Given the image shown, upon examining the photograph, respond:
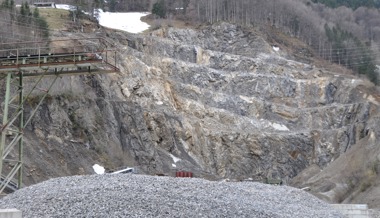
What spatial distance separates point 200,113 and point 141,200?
42794 mm

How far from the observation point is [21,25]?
60.9 metres

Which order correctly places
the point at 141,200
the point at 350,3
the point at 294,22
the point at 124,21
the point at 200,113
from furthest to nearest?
the point at 350,3 → the point at 294,22 → the point at 124,21 → the point at 200,113 → the point at 141,200

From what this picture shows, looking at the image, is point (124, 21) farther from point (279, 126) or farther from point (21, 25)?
point (279, 126)

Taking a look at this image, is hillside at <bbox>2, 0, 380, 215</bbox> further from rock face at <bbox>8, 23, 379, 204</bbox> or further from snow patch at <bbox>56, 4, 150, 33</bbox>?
snow patch at <bbox>56, 4, 150, 33</bbox>

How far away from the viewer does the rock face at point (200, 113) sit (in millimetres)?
48406

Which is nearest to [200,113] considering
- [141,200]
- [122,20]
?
[122,20]

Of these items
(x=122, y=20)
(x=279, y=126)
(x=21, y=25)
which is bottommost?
(x=279, y=126)

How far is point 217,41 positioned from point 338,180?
3967 cm

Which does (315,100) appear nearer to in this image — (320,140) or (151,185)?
(320,140)

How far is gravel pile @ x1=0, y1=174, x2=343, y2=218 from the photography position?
17.7 metres

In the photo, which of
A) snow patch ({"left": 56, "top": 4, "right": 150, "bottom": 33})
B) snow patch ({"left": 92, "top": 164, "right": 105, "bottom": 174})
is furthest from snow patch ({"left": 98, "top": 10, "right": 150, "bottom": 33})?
snow patch ({"left": 92, "top": 164, "right": 105, "bottom": 174})

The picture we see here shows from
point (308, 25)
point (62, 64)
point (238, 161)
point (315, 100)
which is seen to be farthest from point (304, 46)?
point (62, 64)

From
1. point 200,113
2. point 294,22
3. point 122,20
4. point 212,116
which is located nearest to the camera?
point 200,113

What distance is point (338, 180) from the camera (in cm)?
4094
